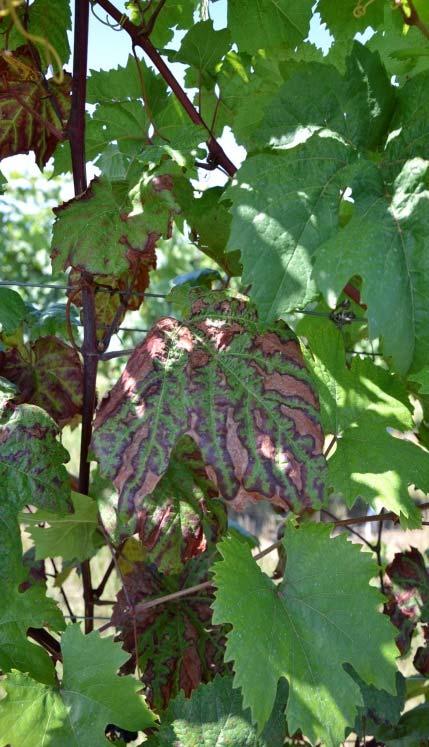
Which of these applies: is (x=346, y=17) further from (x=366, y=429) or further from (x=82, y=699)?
(x=82, y=699)

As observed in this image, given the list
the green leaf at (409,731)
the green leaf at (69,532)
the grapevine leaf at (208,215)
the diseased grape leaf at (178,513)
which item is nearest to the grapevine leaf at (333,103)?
the grapevine leaf at (208,215)

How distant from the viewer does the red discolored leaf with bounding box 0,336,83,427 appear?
1.33 m

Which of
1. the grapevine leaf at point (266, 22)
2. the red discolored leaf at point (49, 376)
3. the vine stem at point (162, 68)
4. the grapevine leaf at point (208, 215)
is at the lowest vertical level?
the red discolored leaf at point (49, 376)

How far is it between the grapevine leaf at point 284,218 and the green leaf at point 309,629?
34cm

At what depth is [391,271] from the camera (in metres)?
0.90

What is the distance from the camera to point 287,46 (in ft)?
4.82

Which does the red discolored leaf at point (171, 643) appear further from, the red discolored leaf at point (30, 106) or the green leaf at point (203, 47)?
the green leaf at point (203, 47)

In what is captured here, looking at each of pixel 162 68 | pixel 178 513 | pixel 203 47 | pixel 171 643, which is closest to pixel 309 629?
pixel 178 513

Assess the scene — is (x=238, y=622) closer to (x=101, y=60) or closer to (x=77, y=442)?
(x=101, y=60)

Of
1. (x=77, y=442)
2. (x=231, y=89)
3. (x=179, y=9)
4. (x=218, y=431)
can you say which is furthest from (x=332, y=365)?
(x=77, y=442)

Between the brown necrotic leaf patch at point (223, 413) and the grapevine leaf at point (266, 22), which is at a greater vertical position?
the grapevine leaf at point (266, 22)

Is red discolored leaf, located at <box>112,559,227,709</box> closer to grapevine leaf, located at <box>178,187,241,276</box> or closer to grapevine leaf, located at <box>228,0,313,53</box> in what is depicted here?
grapevine leaf, located at <box>178,187,241,276</box>

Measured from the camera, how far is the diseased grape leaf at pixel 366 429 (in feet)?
3.54

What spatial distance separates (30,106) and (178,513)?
68cm
